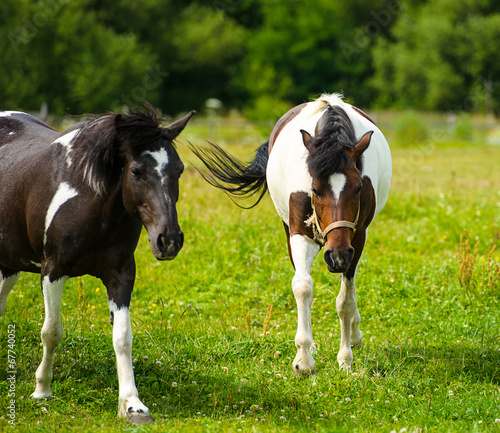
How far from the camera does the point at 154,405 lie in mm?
4230

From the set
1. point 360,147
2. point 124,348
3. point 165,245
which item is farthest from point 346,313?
point 165,245

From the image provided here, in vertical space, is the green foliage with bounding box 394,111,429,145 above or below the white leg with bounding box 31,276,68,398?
above

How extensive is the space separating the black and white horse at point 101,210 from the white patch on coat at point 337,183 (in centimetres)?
108

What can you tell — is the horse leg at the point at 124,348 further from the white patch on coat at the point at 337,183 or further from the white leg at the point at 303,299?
the white patch on coat at the point at 337,183

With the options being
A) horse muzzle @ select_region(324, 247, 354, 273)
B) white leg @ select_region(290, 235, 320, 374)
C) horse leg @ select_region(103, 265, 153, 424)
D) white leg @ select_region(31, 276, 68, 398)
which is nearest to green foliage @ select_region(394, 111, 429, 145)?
white leg @ select_region(290, 235, 320, 374)

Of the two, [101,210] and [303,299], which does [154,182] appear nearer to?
[101,210]

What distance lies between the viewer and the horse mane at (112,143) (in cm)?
390

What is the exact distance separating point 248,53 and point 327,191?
50.5 meters

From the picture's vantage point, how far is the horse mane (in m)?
3.90

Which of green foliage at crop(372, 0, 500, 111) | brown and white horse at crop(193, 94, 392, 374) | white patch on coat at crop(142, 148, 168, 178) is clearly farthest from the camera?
green foliage at crop(372, 0, 500, 111)

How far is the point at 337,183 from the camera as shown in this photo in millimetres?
4379

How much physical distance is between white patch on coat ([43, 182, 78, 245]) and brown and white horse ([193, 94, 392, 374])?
3.52ft

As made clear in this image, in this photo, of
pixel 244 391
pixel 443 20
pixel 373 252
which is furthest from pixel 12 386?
pixel 443 20

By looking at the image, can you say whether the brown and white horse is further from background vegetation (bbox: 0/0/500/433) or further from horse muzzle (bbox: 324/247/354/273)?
background vegetation (bbox: 0/0/500/433)
